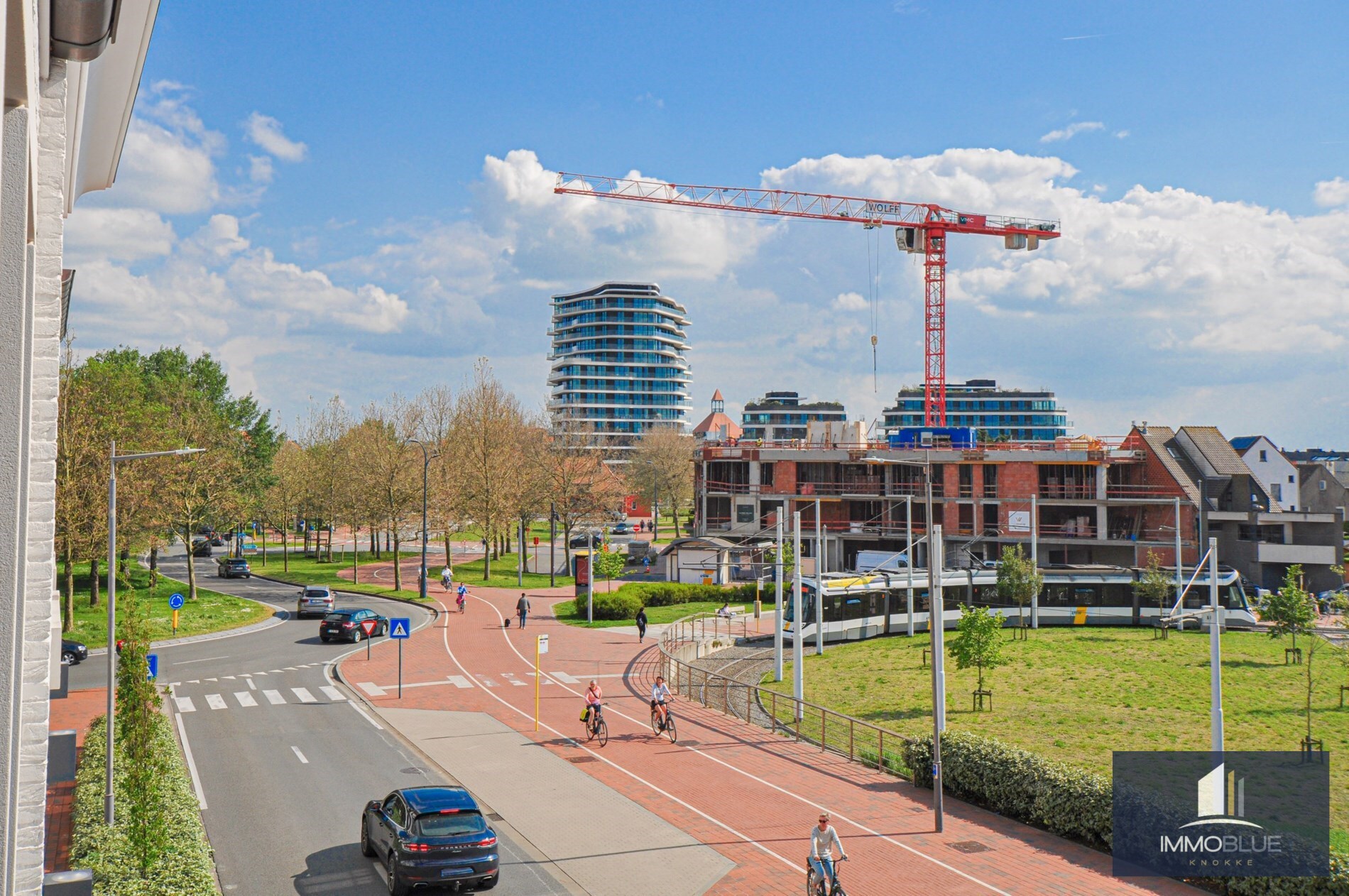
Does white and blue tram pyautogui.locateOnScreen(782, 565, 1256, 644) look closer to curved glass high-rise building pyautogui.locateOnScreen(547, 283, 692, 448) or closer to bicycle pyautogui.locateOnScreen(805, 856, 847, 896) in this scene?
bicycle pyautogui.locateOnScreen(805, 856, 847, 896)

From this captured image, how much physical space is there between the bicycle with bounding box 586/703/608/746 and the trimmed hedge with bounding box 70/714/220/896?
920 cm

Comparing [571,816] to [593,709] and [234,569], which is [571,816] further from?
[234,569]

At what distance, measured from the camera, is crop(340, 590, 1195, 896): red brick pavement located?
1573 cm

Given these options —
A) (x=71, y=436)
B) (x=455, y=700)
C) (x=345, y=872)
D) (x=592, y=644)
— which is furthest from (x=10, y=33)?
(x=71, y=436)

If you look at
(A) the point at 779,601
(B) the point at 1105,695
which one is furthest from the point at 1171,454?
(A) the point at 779,601

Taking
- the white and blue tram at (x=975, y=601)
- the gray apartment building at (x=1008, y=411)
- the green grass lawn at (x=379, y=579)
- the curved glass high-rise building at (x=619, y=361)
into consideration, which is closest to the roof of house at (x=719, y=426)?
the curved glass high-rise building at (x=619, y=361)

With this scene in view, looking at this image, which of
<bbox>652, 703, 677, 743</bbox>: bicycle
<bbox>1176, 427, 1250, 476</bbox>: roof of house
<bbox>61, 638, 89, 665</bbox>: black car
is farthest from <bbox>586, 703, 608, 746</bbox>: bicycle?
<bbox>1176, 427, 1250, 476</bbox>: roof of house

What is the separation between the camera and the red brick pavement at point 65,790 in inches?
631

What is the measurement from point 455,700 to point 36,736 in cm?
2660

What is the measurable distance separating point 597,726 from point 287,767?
732 centimetres

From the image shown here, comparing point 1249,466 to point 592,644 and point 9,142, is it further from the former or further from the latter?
point 9,142

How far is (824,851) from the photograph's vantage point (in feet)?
46.9

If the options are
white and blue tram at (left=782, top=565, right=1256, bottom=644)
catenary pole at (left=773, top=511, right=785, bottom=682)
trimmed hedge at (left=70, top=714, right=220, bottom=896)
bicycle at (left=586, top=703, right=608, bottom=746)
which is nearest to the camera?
trimmed hedge at (left=70, top=714, right=220, bottom=896)

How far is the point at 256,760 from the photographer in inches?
898
